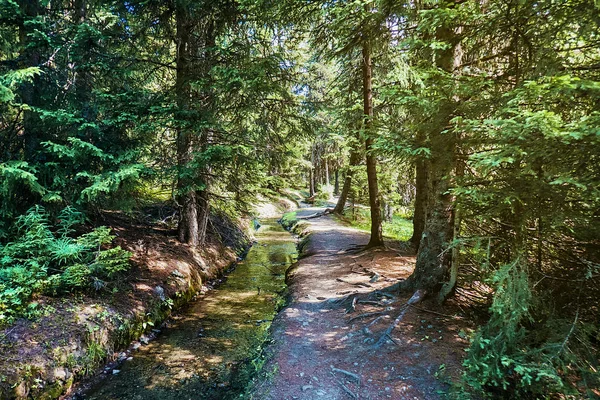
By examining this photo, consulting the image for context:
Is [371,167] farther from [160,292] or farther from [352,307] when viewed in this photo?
[160,292]

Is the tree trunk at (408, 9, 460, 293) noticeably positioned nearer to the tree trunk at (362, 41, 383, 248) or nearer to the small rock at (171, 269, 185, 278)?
the tree trunk at (362, 41, 383, 248)

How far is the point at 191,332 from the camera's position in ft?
22.2

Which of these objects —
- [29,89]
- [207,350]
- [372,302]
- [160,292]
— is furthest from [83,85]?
[372,302]

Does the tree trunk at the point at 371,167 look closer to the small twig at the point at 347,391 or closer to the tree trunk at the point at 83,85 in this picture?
the small twig at the point at 347,391

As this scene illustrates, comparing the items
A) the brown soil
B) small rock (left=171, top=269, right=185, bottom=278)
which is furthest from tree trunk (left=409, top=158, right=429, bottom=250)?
small rock (left=171, top=269, right=185, bottom=278)

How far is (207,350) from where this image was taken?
607 cm

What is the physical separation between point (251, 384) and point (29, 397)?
2.98 meters

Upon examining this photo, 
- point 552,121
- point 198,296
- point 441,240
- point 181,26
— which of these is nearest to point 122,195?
point 198,296

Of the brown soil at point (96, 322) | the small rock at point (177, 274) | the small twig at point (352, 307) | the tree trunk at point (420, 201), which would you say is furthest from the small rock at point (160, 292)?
the tree trunk at point (420, 201)

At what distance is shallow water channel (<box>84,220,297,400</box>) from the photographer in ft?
16.0

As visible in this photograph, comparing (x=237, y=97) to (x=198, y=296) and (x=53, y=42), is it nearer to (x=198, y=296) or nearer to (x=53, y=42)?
(x=53, y=42)

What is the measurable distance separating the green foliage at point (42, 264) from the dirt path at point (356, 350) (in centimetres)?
372

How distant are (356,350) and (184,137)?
721cm

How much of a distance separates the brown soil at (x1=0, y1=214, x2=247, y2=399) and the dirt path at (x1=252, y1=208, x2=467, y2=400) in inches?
116
